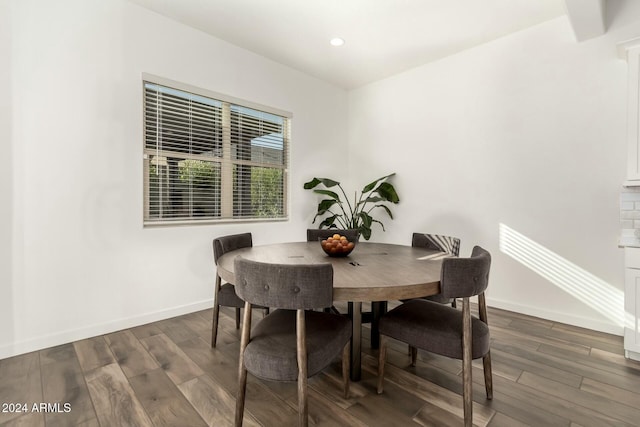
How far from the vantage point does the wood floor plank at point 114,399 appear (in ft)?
5.08

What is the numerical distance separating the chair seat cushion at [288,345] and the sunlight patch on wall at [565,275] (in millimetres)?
2389

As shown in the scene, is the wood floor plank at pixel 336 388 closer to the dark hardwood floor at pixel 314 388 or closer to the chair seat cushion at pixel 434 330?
the dark hardwood floor at pixel 314 388

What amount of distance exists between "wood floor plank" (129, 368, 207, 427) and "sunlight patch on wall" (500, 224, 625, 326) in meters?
3.17

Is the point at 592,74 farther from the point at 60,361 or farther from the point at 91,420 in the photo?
the point at 60,361

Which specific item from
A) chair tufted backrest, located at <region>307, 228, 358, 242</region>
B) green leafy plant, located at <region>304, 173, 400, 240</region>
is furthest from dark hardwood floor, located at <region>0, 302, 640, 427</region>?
green leafy plant, located at <region>304, 173, 400, 240</region>

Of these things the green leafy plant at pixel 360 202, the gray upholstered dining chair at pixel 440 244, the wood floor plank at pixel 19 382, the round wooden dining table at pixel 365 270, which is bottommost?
the wood floor plank at pixel 19 382

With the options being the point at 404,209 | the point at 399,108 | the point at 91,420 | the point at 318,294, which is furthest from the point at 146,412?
the point at 399,108

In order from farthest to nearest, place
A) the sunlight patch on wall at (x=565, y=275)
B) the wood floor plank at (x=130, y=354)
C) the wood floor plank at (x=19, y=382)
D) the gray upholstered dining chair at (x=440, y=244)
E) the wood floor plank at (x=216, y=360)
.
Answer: the sunlight patch on wall at (x=565, y=275) → the gray upholstered dining chair at (x=440, y=244) → the wood floor plank at (x=130, y=354) → the wood floor plank at (x=216, y=360) → the wood floor plank at (x=19, y=382)

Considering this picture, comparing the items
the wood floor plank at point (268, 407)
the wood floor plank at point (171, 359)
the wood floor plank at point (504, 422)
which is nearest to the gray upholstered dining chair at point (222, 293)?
the wood floor plank at point (171, 359)

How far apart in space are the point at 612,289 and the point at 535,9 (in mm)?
2599

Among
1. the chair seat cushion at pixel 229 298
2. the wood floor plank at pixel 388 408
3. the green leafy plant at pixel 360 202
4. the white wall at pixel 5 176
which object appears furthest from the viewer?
the green leafy plant at pixel 360 202

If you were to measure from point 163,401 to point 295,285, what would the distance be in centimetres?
114

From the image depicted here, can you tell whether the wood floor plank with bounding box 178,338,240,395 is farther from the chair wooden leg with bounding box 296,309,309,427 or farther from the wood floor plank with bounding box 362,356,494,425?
the wood floor plank with bounding box 362,356,494,425

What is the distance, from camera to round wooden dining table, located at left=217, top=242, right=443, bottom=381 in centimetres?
139
